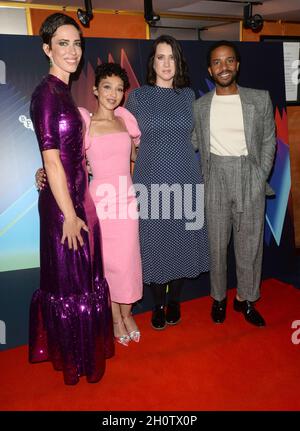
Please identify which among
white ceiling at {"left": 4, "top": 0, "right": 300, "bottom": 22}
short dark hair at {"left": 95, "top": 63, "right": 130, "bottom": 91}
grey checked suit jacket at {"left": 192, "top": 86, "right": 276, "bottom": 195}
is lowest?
grey checked suit jacket at {"left": 192, "top": 86, "right": 276, "bottom": 195}

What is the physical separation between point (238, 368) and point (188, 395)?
1.22 ft

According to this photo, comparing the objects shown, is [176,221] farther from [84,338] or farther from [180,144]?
[84,338]

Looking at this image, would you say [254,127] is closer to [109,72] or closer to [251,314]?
[109,72]

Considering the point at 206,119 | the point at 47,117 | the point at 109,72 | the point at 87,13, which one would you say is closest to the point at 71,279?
the point at 47,117

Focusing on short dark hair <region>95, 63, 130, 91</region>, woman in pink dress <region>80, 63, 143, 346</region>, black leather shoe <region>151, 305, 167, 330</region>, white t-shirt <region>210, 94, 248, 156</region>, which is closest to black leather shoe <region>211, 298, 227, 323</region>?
black leather shoe <region>151, 305, 167, 330</region>

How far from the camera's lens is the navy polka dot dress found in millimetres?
2352

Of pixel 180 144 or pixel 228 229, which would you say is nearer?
pixel 180 144

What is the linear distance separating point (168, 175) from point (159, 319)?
1.00 metres

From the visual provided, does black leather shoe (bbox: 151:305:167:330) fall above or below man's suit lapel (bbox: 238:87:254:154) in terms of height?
below

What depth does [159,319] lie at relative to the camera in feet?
8.84

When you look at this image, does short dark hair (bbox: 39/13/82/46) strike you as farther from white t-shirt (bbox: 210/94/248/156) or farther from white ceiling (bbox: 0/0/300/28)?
white ceiling (bbox: 0/0/300/28)
